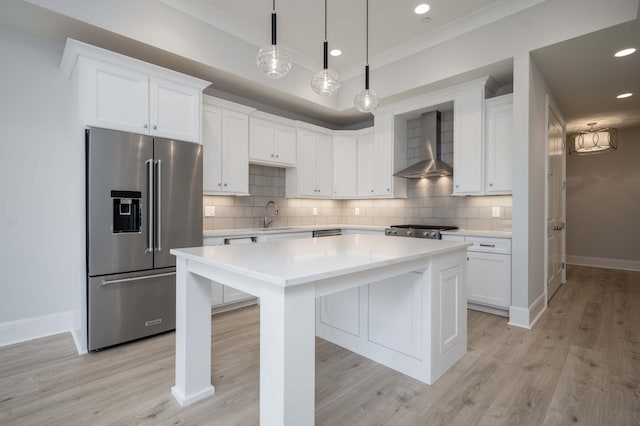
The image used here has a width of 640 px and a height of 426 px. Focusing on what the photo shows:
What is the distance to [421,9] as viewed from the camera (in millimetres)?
3180

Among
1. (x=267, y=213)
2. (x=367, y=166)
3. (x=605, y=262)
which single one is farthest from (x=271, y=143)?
(x=605, y=262)

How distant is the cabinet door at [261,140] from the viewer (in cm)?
401

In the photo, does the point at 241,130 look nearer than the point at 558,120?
Yes

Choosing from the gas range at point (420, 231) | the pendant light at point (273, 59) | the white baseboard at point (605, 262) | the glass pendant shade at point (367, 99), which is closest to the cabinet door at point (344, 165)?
the gas range at point (420, 231)

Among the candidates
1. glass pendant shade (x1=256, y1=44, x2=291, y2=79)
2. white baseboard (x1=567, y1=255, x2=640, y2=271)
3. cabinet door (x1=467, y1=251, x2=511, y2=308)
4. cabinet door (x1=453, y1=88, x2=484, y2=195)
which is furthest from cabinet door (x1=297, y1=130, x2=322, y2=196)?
white baseboard (x1=567, y1=255, x2=640, y2=271)

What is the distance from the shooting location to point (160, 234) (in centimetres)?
284

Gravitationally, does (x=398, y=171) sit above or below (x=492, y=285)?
above

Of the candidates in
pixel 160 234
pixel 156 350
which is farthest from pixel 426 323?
pixel 160 234

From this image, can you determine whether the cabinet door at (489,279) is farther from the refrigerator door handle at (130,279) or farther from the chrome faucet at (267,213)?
the refrigerator door handle at (130,279)

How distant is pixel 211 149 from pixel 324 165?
190 cm

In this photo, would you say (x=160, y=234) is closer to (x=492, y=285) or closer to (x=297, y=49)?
(x=297, y=49)

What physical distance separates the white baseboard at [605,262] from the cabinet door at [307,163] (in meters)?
5.47

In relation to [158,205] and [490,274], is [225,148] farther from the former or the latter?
[490,274]

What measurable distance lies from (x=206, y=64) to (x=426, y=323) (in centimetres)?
310
